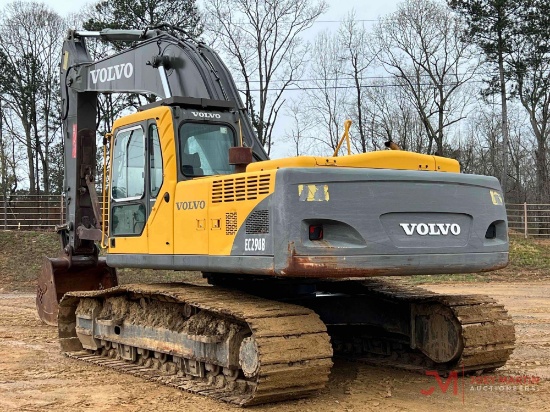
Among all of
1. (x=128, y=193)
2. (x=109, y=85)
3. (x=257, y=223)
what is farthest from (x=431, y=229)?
(x=109, y=85)

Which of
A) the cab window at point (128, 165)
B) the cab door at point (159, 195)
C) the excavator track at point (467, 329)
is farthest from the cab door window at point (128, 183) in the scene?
the excavator track at point (467, 329)

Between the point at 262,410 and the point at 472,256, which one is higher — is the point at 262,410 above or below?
below

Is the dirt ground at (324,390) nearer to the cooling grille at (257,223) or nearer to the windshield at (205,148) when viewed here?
the cooling grille at (257,223)

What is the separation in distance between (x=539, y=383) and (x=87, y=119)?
22.5 ft

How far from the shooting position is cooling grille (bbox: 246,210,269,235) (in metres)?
6.66

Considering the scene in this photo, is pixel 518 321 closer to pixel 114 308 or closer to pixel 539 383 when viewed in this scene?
pixel 539 383

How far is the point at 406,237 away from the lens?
6.79 metres

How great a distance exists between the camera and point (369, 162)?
7062 mm

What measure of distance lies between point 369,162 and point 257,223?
1.16m

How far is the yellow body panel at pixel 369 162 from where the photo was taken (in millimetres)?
6852

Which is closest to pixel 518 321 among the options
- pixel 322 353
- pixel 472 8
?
pixel 322 353

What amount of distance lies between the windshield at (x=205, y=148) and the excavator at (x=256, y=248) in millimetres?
14

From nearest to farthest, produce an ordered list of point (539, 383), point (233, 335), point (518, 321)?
point (233, 335)
point (539, 383)
point (518, 321)

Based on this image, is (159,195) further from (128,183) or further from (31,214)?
(31,214)
